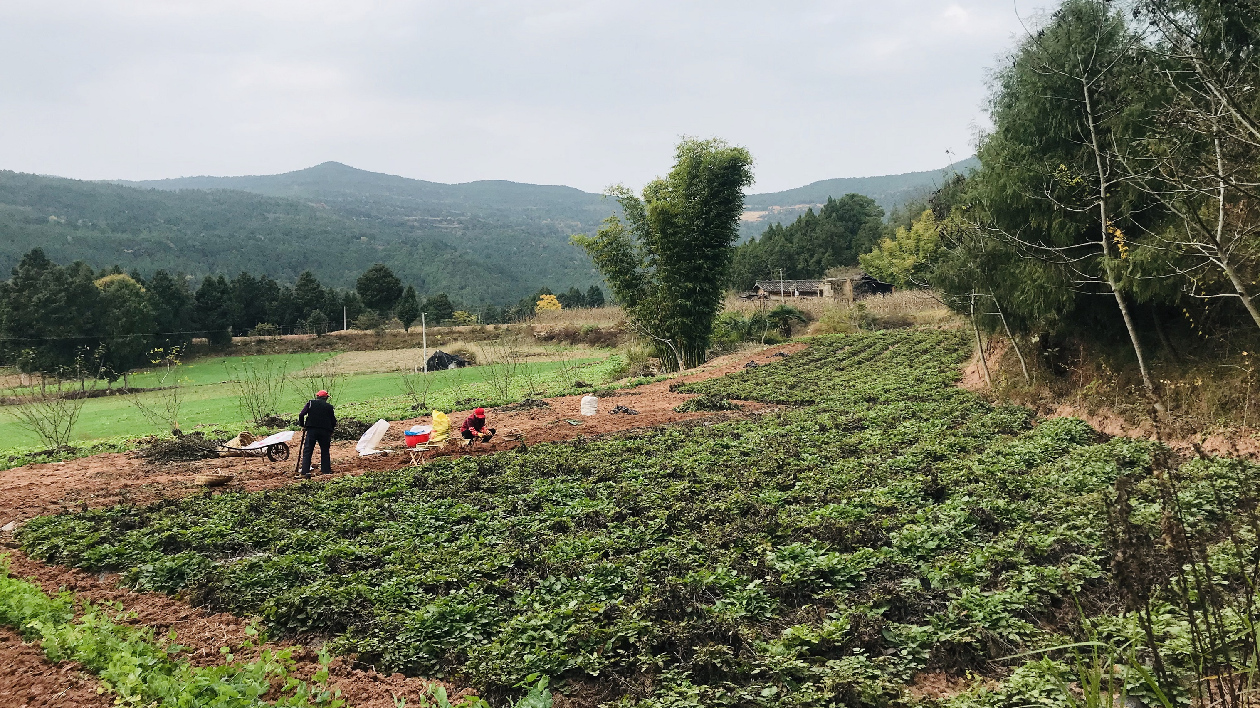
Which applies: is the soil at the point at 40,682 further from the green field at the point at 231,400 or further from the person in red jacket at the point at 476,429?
the green field at the point at 231,400

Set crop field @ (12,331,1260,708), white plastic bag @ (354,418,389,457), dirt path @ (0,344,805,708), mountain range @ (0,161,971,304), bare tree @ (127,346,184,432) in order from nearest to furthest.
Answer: crop field @ (12,331,1260,708)
dirt path @ (0,344,805,708)
white plastic bag @ (354,418,389,457)
bare tree @ (127,346,184,432)
mountain range @ (0,161,971,304)

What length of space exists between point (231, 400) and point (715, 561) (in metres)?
27.0

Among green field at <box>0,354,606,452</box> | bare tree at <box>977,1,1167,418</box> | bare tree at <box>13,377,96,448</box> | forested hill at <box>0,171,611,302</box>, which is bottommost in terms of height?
green field at <box>0,354,606,452</box>

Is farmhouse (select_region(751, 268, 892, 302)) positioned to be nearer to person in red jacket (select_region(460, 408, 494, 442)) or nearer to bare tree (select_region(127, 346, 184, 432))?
bare tree (select_region(127, 346, 184, 432))

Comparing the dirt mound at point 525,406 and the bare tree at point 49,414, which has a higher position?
the bare tree at point 49,414

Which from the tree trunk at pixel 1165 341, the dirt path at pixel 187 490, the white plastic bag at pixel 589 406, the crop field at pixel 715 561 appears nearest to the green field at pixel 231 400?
the dirt path at pixel 187 490

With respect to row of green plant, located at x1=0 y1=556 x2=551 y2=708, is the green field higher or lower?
lower

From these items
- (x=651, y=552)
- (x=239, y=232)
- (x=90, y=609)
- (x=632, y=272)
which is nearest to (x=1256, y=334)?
(x=651, y=552)

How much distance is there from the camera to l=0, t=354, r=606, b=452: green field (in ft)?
63.7

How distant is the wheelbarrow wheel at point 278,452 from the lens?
12.5 m

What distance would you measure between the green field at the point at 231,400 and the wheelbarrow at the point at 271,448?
175 inches

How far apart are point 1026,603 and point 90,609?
22.6 feet

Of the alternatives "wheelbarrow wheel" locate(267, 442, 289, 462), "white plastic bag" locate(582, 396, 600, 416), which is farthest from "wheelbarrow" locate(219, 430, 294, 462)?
"white plastic bag" locate(582, 396, 600, 416)

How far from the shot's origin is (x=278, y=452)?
513 inches
